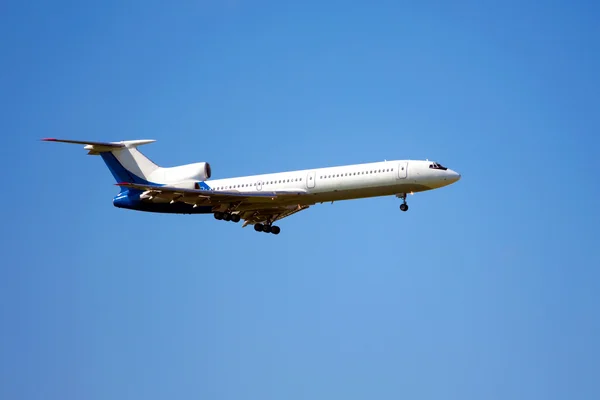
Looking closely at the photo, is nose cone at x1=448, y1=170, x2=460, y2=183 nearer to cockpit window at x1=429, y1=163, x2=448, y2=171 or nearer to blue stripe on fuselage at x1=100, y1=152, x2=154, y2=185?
cockpit window at x1=429, y1=163, x2=448, y2=171

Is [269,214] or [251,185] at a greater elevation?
[251,185]

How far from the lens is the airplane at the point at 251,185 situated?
46500mm

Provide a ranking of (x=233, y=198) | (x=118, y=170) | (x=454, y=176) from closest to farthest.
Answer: (x=454, y=176) → (x=233, y=198) → (x=118, y=170)

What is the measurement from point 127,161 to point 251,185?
762 centimetres

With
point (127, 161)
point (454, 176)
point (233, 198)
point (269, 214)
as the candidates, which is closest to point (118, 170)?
point (127, 161)

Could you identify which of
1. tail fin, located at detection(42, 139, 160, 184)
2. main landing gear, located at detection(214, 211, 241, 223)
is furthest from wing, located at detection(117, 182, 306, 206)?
tail fin, located at detection(42, 139, 160, 184)

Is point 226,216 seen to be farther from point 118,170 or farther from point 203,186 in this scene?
point 118,170

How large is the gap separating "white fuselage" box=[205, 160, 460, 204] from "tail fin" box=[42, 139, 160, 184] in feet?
28.1

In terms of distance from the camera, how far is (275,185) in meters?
48.7

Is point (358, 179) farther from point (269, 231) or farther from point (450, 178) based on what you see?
point (269, 231)

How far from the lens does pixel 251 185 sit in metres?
49.4

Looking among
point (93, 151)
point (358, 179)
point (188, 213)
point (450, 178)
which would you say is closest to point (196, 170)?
point (188, 213)

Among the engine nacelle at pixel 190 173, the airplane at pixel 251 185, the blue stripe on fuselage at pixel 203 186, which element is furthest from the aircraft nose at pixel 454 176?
the engine nacelle at pixel 190 173

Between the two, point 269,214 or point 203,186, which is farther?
point 269,214
